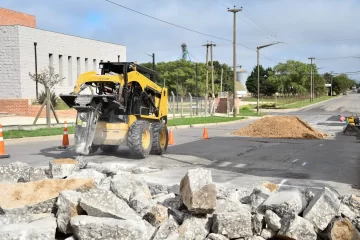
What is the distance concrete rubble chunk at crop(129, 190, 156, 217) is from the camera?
19.4 feet

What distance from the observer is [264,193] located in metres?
6.53

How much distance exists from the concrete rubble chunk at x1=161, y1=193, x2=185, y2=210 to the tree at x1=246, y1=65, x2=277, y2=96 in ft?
362

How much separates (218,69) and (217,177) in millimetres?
106683

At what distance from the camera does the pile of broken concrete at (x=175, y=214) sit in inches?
213

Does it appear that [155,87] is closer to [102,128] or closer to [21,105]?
[102,128]

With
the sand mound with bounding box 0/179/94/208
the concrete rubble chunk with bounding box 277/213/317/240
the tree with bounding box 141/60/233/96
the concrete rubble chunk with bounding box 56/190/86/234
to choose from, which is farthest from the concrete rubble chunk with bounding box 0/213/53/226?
the tree with bounding box 141/60/233/96

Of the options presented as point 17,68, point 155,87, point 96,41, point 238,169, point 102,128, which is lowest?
point 238,169

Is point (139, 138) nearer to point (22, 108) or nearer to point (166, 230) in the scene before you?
Result: point (166, 230)

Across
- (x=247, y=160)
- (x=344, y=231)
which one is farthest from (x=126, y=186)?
(x=247, y=160)

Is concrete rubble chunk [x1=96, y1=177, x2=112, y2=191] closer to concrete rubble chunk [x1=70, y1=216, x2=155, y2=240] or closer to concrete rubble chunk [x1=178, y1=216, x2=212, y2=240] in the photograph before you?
concrete rubble chunk [x1=70, y1=216, x2=155, y2=240]

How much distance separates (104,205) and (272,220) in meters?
2.13

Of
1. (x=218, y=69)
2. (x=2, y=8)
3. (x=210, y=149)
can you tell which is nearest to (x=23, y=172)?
(x=210, y=149)

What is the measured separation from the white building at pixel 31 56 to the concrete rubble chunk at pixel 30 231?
1466 inches

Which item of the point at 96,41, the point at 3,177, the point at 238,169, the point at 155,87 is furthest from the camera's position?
the point at 96,41
